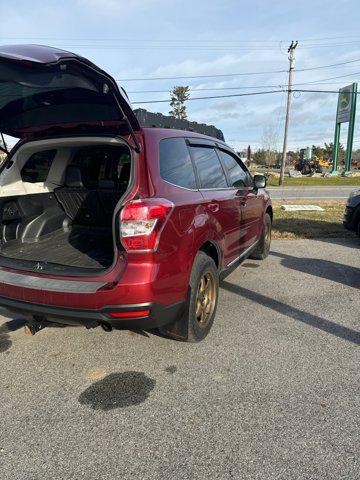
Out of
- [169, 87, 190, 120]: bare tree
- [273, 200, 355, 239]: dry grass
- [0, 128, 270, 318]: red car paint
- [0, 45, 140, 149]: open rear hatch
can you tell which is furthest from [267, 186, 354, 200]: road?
[169, 87, 190, 120]: bare tree

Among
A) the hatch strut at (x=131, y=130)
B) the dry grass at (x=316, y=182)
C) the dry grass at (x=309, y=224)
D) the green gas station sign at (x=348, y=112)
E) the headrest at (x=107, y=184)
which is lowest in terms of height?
the dry grass at (x=309, y=224)

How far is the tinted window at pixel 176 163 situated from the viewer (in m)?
3.04

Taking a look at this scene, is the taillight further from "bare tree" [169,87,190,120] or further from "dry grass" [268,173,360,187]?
"bare tree" [169,87,190,120]

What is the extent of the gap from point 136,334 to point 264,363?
1.23 metres

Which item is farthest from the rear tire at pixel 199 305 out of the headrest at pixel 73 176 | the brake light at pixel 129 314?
the headrest at pixel 73 176

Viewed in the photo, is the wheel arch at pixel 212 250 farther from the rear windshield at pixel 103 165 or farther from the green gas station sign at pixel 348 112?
the green gas station sign at pixel 348 112

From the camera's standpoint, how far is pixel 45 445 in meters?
2.28

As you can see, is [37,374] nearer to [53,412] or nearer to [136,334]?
[53,412]

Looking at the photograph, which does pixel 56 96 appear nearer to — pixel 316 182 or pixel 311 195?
pixel 311 195

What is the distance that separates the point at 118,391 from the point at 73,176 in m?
2.51

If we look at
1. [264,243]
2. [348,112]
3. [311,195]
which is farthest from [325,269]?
[348,112]

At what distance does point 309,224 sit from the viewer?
372 inches

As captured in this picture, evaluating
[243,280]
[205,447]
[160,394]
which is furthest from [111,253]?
[243,280]

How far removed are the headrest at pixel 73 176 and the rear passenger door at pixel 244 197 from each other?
1617 mm
